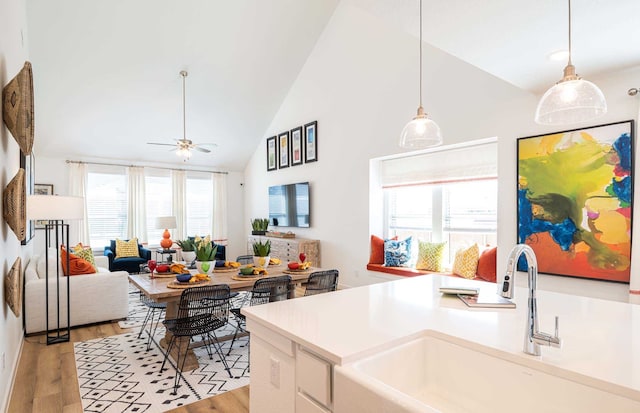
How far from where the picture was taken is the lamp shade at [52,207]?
314cm

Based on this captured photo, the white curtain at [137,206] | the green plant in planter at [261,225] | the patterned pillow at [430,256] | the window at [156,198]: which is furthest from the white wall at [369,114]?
the white curtain at [137,206]

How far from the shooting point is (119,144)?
713cm

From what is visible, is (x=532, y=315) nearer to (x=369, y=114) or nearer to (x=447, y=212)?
(x=447, y=212)

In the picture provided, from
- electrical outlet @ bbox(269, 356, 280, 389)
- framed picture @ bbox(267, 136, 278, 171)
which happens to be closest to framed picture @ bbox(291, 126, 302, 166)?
framed picture @ bbox(267, 136, 278, 171)

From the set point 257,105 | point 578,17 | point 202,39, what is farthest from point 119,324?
point 578,17

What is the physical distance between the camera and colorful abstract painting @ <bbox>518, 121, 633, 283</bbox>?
3059 mm

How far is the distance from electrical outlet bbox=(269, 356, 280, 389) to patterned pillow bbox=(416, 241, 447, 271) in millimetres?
3695

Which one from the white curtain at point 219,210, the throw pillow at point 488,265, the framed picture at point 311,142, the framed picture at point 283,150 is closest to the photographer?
the throw pillow at point 488,265

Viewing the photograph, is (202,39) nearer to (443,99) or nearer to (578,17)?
(443,99)

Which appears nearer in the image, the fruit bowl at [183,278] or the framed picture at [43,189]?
the fruit bowl at [183,278]

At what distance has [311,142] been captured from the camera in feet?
21.8

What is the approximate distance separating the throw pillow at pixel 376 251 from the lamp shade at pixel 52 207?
3.80 metres

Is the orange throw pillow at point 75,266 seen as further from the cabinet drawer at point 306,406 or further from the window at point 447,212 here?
the window at point 447,212

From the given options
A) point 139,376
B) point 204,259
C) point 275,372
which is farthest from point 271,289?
point 275,372
